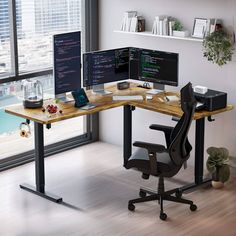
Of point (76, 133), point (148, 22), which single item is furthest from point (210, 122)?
point (76, 133)

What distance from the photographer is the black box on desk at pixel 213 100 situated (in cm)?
595

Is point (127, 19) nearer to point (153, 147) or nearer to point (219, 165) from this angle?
point (219, 165)

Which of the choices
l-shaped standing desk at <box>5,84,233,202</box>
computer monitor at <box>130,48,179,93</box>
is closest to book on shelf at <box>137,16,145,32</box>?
computer monitor at <box>130,48,179,93</box>

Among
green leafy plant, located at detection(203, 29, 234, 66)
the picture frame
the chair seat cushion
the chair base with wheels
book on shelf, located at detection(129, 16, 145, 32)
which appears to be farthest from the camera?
book on shelf, located at detection(129, 16, 145, 32)

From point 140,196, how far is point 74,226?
862 mm

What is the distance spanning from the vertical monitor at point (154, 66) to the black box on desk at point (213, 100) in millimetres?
446

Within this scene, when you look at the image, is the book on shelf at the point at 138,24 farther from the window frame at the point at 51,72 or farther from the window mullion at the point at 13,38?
the window mullion at the point at 13,38

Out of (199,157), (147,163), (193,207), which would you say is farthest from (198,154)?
(147,163)

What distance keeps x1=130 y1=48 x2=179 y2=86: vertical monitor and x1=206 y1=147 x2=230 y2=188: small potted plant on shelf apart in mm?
813

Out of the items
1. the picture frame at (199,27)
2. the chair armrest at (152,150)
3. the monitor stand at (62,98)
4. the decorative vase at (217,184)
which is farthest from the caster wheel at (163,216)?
the picture frame at (199,27)

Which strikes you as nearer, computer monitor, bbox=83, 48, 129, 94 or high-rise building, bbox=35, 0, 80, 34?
computer monitor, bbox=83, 48, 129, 94

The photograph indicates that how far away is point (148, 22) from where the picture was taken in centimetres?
691

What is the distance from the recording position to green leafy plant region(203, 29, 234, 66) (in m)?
6.18

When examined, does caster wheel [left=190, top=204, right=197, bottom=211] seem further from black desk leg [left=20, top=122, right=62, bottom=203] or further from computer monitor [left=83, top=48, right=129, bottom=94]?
computer monitor [left=83, top=48, right=129, bottom=94]
